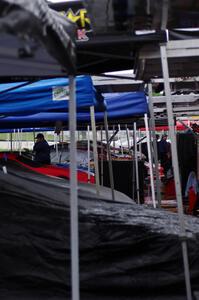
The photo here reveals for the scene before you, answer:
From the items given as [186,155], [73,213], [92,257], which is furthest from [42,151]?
[73,213]

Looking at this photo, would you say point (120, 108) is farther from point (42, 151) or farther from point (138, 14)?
point (42, 151)

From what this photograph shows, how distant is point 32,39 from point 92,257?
9.59 feet

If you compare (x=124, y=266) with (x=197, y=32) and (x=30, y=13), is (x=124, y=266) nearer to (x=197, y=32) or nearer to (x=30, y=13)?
(x=197, y=32)

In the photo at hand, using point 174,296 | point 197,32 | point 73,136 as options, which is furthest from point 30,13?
point 174,296

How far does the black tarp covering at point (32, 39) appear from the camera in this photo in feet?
6.83

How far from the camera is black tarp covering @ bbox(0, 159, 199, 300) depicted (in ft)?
15.3

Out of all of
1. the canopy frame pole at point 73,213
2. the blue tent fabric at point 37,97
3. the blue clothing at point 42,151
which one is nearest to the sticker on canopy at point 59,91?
the blue tent fabric at point 37,97

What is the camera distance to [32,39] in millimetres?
2227

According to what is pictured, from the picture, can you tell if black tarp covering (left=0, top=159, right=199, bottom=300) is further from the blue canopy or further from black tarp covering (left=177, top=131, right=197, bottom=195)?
black tarp covering (left=177, top=131, right=197, bottom=195)

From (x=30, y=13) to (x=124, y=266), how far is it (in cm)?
309

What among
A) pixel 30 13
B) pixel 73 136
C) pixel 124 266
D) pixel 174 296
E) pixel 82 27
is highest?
pixel 82 27

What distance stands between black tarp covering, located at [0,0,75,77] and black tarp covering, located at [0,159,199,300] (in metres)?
1.72

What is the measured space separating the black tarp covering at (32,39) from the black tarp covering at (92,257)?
1.72 metres

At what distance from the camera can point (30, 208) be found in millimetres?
4867
